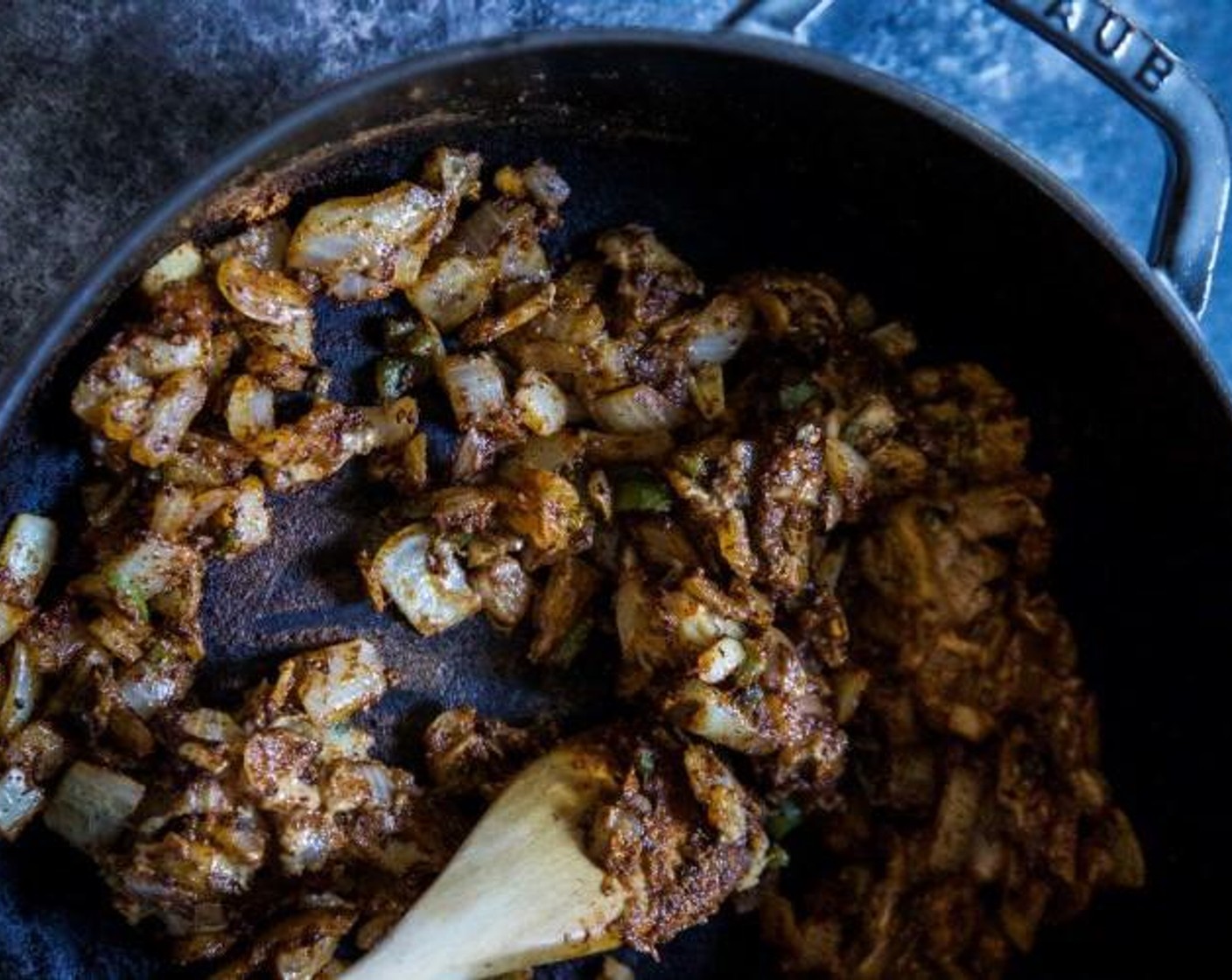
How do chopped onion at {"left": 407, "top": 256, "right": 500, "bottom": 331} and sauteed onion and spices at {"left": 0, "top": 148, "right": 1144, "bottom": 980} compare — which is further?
chopped onion at {"left": 407, "top": 256, "right": 500, "bottom": 331}

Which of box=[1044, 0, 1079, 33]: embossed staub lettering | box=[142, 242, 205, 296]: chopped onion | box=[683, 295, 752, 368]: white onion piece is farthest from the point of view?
box=[683, 295, 752, 368]: white onion piece

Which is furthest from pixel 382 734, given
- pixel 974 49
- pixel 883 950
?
pixel 974 49

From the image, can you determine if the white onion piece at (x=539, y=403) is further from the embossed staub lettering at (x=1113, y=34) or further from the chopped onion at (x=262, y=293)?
the embossed staub lettering at (x=1113, y=34)

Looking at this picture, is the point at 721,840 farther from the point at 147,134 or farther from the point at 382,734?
the point at 147,134

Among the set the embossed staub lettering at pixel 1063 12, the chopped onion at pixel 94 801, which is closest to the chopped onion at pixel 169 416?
the chopped onion at pixel 94 801

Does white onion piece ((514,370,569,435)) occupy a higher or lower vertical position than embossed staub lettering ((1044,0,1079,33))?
lower

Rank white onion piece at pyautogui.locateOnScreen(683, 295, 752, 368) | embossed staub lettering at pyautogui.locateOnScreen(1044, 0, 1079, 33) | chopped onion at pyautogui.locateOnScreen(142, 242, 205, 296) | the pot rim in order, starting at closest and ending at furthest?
the pot rim, chopped onion at pyautogui.locateOnScreen(142, 242, 205, 296), embossed staub lettering at pyautogui.locateOnScreen(1044, 0, 1079, 33), white onion piece at pyautogui.locateOnScreen(683, 295, 752, 368)

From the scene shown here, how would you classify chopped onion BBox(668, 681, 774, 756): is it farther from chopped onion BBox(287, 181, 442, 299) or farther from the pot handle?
the pot handle

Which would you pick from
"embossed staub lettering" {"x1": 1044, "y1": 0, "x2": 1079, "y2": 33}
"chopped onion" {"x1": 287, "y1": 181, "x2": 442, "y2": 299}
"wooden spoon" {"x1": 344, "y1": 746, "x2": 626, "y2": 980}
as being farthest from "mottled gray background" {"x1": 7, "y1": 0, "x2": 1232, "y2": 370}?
"wooden spoon" {"x1": 344, "y1": 746, "x2": 626, "y2": 980}
